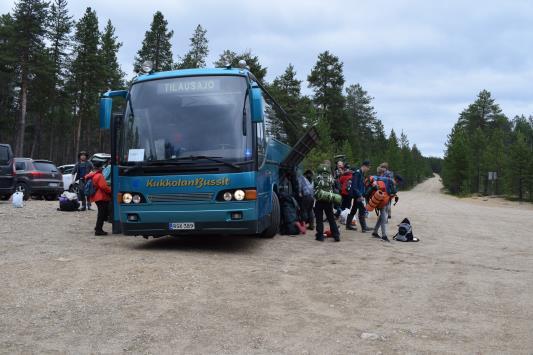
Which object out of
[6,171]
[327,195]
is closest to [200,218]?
[327,195]

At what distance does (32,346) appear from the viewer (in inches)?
181

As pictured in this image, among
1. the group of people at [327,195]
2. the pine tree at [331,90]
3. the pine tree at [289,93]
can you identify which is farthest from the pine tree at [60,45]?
the group of people at [327,195]

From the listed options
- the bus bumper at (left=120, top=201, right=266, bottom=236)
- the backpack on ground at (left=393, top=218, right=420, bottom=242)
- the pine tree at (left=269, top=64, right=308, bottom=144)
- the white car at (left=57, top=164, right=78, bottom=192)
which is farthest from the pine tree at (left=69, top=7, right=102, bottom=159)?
the bus bumper at (left=120, top=201, right=266, bottom=236)

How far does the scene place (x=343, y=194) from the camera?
49.9 feet

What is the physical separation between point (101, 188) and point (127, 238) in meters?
1.27

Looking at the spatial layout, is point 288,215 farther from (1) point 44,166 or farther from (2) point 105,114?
(1) point 44,166

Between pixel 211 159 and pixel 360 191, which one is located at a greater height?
pixel 211 159

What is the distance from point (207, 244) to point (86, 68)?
159 feet

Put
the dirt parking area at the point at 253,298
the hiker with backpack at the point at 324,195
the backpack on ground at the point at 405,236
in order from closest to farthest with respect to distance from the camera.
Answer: the dirt parking area at the point at 253,298 < the hiker with backpack at the point at 324,195 < the backpack on ground at the point at 405,236

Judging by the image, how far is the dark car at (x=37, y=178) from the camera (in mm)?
21531

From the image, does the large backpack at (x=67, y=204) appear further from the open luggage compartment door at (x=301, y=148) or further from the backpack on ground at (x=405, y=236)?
the backpack on ground at (x=405, y=236)

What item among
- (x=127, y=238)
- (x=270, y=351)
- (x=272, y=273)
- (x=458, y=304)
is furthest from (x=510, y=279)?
(x=127, y=238)

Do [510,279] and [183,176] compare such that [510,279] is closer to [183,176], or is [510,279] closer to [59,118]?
[183,176]

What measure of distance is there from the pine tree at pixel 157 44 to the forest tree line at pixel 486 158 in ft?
131
